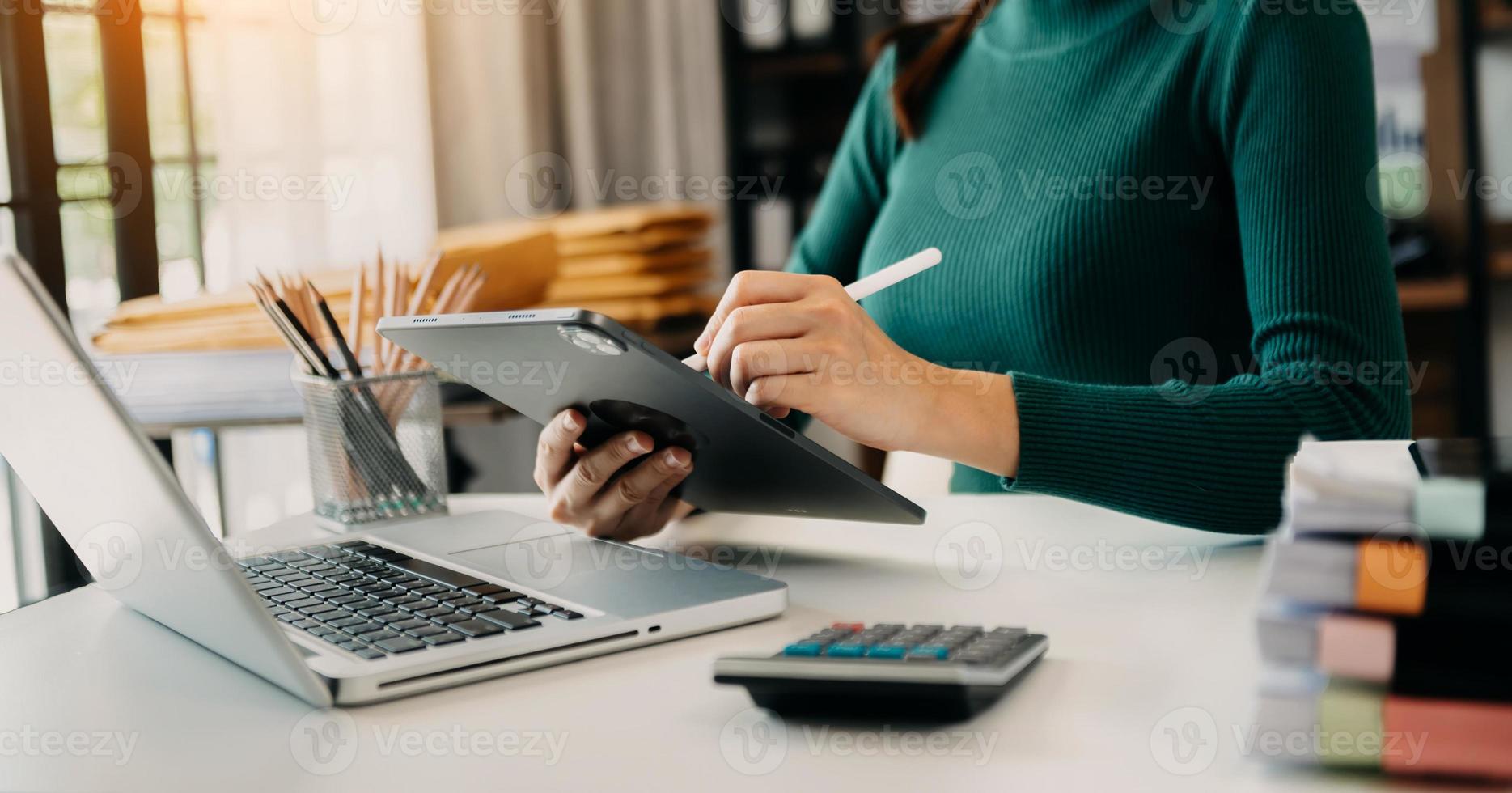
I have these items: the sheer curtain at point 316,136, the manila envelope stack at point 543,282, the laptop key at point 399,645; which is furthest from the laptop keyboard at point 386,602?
the sheer curtain at point 316,136

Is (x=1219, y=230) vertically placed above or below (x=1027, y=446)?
above

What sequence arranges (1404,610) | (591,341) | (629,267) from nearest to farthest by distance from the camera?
1. (1404,610)
2. (591,341)
3. (629,267)

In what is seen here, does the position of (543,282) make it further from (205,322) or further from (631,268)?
(205,322)

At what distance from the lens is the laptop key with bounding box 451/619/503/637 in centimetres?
57

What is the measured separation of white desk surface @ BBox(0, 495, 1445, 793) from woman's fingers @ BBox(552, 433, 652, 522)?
139 mm

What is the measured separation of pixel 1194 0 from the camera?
3.46 ft

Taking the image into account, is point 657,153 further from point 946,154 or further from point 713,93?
point 946,154

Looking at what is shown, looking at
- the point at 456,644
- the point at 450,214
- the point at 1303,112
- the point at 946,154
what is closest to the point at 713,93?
the point at 450,214

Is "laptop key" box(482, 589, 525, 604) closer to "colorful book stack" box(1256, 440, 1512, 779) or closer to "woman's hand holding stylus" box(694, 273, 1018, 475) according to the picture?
"woman's hand holding stylus" box(694, 273, 1018, 475)

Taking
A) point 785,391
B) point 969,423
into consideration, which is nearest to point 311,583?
point 785,391

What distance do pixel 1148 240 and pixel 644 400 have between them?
0.52m

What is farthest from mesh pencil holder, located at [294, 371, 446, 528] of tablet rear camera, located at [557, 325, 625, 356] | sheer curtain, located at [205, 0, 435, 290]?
sheer curtain, located at [205, 0, 435, 290]

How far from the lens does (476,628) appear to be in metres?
0.58

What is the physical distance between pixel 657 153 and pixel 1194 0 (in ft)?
5.84
